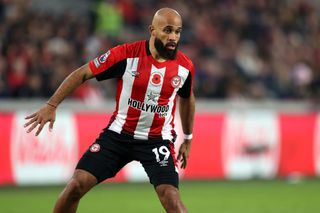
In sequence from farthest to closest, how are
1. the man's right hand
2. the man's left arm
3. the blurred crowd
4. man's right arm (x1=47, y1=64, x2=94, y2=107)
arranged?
the blurred crowd
the man's left arm
man's right arm (x1=47, y1=64, x2=94, y2=107)
the man's right hand

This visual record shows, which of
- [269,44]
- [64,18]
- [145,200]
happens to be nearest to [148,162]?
[145,200]

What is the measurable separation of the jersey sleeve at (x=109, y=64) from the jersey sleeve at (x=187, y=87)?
2.15ft

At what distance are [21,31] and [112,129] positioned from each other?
8.45m

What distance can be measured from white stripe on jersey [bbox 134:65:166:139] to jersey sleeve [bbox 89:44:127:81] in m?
0.30

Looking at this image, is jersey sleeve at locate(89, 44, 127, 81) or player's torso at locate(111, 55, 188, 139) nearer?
jersey sleeve at locate(89, 44, 127, 81)

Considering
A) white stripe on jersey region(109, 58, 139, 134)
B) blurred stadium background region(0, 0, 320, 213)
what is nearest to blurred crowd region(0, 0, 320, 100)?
blurred stadium background region(0, 0, 320, 213)

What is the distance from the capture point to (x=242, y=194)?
13281 mm

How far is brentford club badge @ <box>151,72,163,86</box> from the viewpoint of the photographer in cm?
757

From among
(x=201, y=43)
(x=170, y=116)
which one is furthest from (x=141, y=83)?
(x=201, y=43)

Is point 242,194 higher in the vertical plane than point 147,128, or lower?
lower

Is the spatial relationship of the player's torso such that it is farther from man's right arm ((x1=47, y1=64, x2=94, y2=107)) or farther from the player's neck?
man's right arm ((x1=47, y1=64, x2=94, y2=107))

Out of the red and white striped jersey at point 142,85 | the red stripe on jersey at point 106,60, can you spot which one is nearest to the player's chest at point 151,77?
the red and white striped jersey at point 142,85

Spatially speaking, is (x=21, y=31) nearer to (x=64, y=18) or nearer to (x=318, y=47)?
(x=64, y=18)

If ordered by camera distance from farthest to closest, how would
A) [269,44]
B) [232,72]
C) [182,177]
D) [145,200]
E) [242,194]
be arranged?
[269,44] < [232,72] < [182,177] < [242,194] < [145,200]
